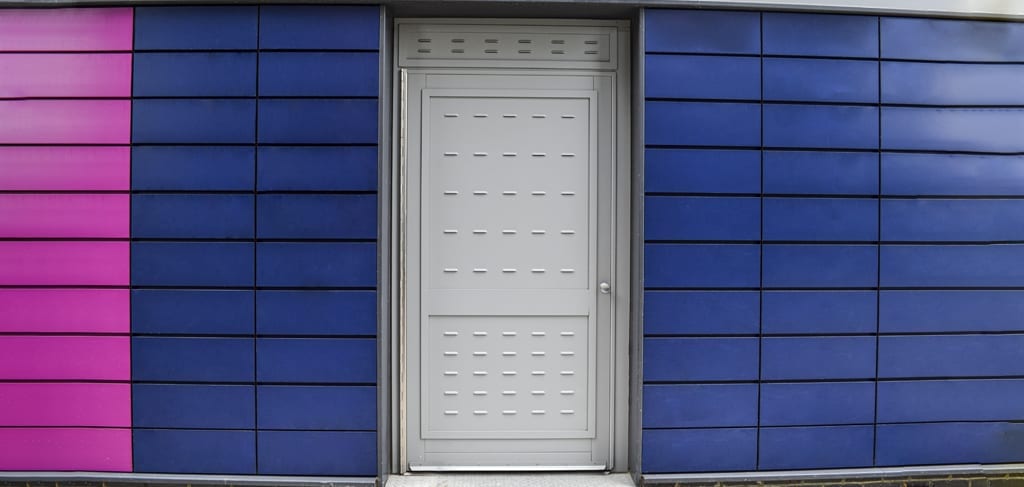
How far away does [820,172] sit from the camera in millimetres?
4066

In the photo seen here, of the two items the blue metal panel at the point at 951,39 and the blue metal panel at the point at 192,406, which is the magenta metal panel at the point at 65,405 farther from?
the blue metal panel at the point at 951,39

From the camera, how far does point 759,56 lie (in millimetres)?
4027

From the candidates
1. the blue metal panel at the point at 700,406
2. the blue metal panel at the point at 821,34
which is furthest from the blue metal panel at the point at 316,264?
the blue metal panel at the point at 821,34

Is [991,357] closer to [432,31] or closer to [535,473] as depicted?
[535,473]

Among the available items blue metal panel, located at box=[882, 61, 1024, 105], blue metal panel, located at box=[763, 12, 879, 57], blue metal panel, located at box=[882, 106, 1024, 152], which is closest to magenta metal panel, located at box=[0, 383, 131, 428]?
blue metal panel, located at box=[763, 12, 879, 57]

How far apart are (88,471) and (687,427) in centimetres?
378

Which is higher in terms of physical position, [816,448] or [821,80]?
[821,80]

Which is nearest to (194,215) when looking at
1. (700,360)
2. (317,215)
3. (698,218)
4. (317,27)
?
(317,215)

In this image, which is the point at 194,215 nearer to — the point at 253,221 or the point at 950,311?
the point at 253,221

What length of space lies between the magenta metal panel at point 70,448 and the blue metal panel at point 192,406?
0.20 metres

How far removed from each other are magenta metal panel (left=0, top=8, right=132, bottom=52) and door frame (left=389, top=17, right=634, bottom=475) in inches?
66.1

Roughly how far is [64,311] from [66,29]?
175 centimetres

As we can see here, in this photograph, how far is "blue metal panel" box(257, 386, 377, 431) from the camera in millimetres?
3959

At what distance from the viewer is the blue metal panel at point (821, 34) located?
4.04 m
